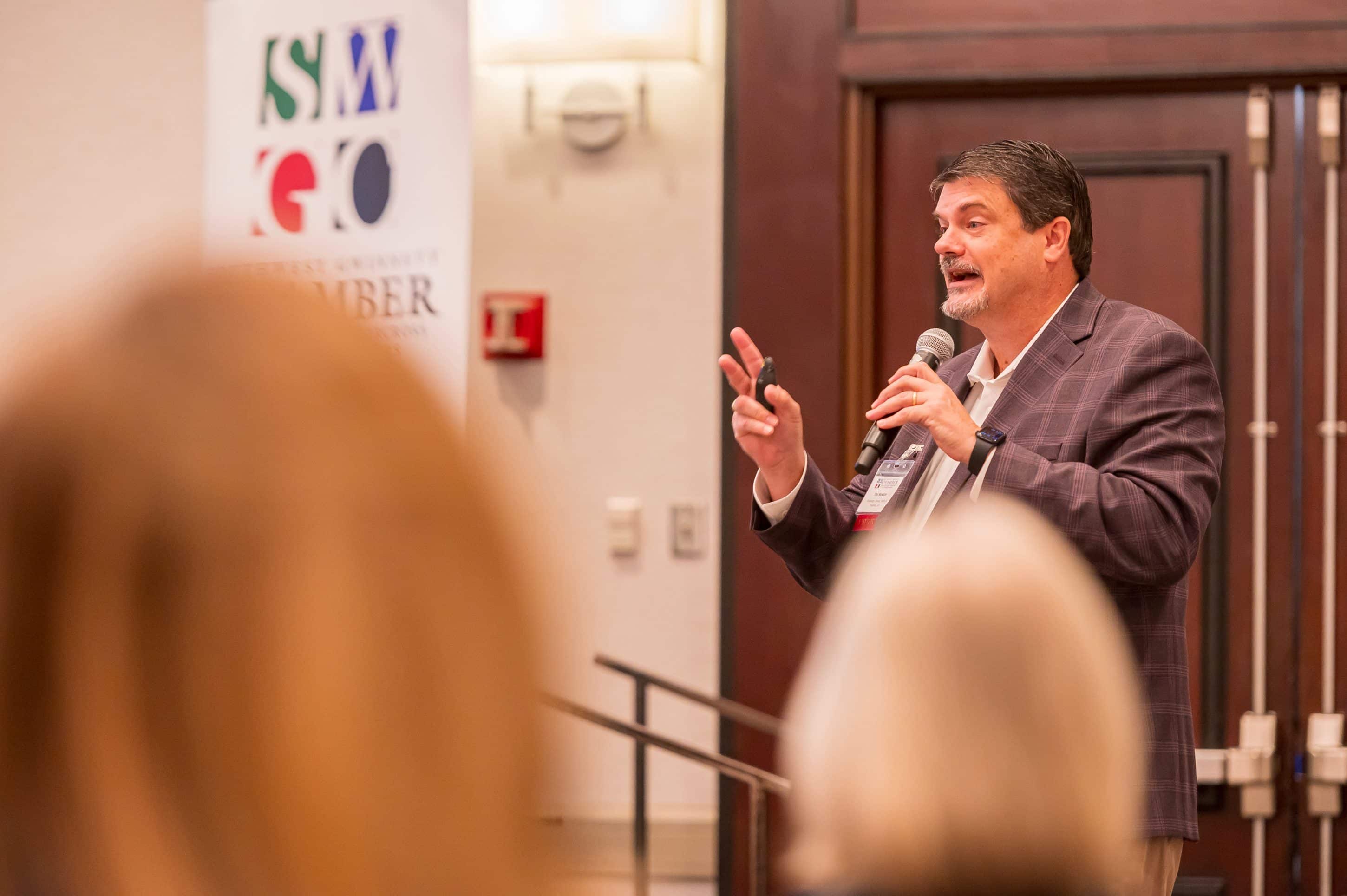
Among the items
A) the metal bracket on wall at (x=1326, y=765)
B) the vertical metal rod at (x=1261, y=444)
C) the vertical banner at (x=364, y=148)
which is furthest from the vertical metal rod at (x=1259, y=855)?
the vertical banner at (x=364, y=148)

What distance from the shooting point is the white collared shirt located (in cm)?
224

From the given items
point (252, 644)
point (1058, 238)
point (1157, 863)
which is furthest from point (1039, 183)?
point (252, 644)

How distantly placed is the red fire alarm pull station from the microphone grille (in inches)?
62.8

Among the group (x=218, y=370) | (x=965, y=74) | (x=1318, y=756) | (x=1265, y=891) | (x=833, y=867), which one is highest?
(x=965, y=74)

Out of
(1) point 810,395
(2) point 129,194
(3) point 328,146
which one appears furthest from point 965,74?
(2) point 129,194

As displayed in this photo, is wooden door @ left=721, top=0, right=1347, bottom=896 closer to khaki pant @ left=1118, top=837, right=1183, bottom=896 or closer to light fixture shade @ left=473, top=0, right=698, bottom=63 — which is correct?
light fixture shade @ left=473, top=0, right=698, bottom=63

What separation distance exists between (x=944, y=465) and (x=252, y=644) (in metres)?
1.93

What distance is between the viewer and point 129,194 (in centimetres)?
458

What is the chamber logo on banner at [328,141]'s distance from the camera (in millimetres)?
3221

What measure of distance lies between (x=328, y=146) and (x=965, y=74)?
5.31ft

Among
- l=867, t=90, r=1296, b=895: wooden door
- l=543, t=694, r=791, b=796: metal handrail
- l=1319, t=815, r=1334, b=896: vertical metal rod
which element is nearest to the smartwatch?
l=543, t=694, r=791, b=796: metal handrail

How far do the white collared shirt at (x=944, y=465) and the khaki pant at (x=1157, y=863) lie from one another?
54 cm

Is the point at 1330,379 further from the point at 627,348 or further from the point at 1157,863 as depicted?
the point at 1157,863

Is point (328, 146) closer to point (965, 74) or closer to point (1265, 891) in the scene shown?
point (965, 74)
